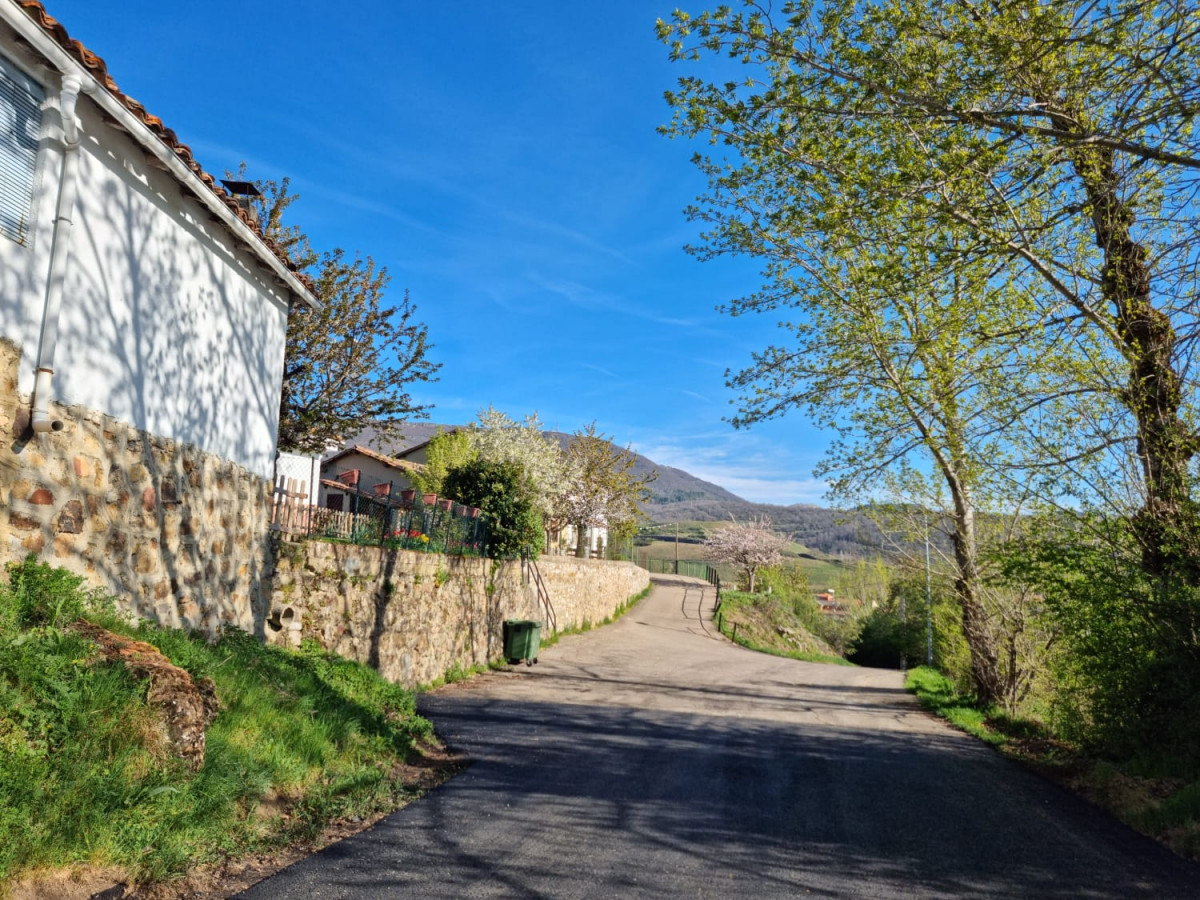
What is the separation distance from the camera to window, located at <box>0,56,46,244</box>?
19.2ft

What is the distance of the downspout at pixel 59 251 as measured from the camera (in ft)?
19.6

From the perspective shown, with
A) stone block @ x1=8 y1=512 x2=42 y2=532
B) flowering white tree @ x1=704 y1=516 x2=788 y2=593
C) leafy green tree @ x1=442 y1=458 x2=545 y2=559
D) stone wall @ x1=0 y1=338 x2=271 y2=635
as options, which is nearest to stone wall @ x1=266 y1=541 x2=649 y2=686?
leafy green tree @ x1=442 y1=458 x2=545 y2=559

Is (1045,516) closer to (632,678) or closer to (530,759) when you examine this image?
(530,759)

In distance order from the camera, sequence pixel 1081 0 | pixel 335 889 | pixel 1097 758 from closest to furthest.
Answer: pixel 335 889 < pixel 1081 0 < pixel 1097 758

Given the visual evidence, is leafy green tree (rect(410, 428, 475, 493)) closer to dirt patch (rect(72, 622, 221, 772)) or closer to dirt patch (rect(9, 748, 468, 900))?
dirt patch (rect(72, 622, 221, 772))

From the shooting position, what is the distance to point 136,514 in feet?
24.0

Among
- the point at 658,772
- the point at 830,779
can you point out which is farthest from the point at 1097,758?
the point at 658,772

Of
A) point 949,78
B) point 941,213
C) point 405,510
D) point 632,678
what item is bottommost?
point 632,678

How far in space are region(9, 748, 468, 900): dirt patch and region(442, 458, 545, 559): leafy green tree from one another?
12.3 m

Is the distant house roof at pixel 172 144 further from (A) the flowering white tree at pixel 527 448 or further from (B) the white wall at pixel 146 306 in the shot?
(A) the flowering white tree at pixel 527 448

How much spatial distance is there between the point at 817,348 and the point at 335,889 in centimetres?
1277

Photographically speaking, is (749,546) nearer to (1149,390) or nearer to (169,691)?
(1149,390)

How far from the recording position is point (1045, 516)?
10453 millimetres

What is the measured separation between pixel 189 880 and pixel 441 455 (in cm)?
3372
